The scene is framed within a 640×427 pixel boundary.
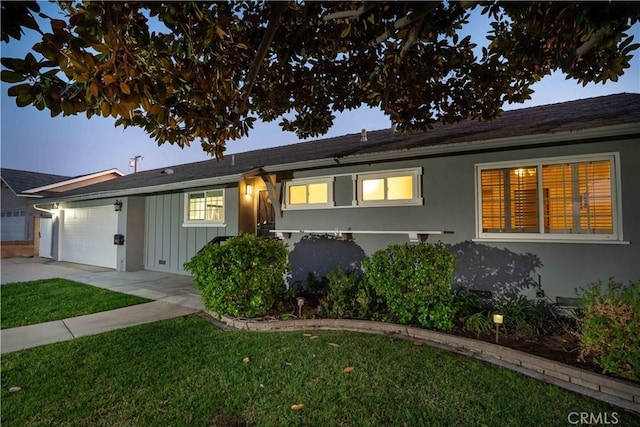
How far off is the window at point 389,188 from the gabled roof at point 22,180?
17716 mm

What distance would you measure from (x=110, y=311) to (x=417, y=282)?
545 cm

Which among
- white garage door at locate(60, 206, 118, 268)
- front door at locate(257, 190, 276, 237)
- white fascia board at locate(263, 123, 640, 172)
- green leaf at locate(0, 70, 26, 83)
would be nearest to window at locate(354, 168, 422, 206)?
white fascia board at locate(263, 123, 640, 172)

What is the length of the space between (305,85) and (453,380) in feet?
14.2

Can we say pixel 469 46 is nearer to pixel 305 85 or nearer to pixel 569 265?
pixel 305 85

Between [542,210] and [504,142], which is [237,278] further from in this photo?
[542,210]

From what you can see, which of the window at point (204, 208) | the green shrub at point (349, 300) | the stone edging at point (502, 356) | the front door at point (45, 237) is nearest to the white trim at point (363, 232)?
the green shrub at point (349, 300)

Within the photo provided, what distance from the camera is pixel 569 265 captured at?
491 cm

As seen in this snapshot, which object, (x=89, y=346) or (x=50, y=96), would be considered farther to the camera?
(x=89, y=346)

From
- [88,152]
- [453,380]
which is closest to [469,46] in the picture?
[453,380]

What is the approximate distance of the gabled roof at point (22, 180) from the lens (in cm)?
1676

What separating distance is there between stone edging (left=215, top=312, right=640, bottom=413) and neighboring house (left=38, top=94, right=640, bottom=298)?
1.86 m

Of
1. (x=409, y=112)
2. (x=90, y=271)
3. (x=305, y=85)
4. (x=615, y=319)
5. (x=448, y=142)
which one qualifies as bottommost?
(x=90, y=271)

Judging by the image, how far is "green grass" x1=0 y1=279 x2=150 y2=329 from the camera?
18.1ft

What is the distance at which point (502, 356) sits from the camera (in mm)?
3691
